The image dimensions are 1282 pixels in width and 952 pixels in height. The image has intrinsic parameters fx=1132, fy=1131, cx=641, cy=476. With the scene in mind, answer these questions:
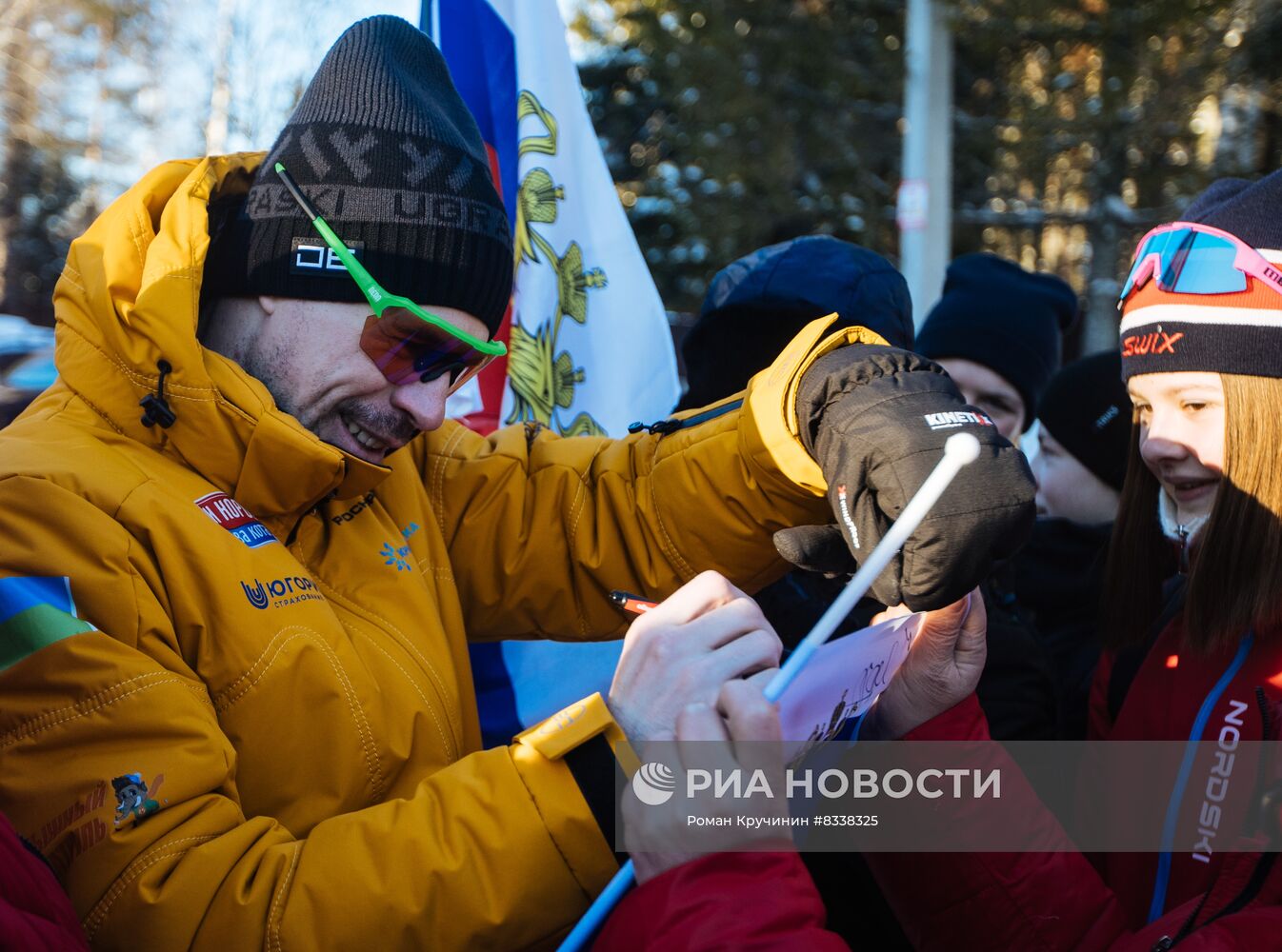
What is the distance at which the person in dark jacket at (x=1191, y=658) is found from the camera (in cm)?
181

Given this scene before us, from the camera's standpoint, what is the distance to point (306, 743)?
1.53 metres

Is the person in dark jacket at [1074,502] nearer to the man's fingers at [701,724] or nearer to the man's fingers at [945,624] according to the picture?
the man's fingers at [945,624]

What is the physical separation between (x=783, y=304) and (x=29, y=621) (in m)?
1.73

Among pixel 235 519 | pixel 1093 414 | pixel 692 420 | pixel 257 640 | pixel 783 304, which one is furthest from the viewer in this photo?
pixel 1093 414

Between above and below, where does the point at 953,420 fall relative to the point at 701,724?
above

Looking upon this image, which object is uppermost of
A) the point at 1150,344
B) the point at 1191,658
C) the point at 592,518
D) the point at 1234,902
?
the point at 1150,344

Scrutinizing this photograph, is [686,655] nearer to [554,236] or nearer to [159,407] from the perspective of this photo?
[159,407]

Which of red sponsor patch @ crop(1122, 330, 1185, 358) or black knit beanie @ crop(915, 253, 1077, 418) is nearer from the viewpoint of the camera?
red sponsor patch @ crop(1122, 330, 1185, 358)

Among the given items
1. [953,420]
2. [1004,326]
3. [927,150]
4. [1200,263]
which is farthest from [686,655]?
[927,150]

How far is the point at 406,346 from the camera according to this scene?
1.80 m

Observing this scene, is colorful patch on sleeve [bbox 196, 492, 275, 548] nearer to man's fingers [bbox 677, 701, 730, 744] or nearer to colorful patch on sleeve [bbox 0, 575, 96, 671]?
colorful patch on sleeve [bbox 0, 575, 96, 671]

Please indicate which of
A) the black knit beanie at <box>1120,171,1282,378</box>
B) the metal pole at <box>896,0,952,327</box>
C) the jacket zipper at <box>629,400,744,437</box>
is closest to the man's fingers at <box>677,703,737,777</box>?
the jacket zipper at <box>629,400,744,437</box>

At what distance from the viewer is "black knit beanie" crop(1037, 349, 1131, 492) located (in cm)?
342

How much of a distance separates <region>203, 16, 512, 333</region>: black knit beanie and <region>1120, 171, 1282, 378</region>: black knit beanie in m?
1.20
